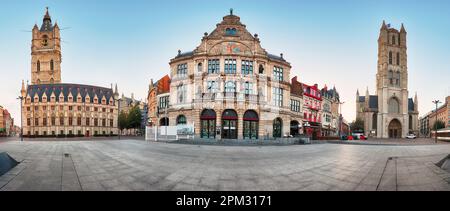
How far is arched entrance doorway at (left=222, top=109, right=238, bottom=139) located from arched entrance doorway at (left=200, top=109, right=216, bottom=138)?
1.54m

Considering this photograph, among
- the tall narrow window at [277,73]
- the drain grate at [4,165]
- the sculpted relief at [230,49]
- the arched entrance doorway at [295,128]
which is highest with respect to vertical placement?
the sculpted relief at [230,49]

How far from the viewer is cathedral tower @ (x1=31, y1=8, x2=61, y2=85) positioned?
8125cm

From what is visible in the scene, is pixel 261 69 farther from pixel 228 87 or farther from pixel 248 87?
pixel 228 87

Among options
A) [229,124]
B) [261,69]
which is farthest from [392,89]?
[229,124]

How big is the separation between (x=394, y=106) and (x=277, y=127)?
62309 mm

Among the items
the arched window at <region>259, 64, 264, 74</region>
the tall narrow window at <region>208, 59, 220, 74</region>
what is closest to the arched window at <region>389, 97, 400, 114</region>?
the arched window at <region>259, 64, 264, 74</region>

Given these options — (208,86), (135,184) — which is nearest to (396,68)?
(208,86)

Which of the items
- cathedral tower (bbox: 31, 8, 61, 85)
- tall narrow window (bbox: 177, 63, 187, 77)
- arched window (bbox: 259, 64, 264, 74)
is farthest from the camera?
cathedral tower (bbox: 31, 8, 61, 85)

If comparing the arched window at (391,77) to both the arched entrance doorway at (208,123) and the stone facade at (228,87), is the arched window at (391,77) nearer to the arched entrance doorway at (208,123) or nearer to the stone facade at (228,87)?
the stone facade at (228,87)

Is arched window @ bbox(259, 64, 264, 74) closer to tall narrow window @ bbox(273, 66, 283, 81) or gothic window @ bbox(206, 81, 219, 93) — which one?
tall narrow window @ bbox(273, 66, 283, 81)

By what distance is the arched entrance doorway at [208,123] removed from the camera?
31.7 metres

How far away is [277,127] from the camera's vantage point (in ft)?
118

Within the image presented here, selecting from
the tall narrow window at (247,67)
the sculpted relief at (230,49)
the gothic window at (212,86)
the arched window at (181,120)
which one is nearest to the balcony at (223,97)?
the gothic window at (212,86)

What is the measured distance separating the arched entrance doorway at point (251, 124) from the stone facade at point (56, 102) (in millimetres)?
57647
